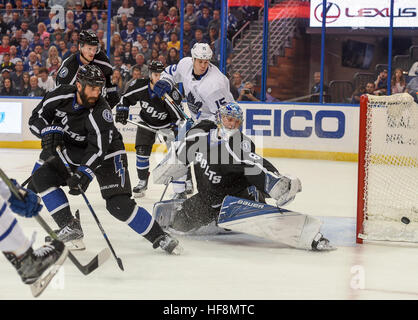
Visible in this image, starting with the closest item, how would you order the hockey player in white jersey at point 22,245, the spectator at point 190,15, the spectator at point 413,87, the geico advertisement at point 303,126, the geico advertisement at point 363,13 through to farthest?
the hockey player in white jersey at point 22,245 → the spectator at point 413,87 → the geico advertisement at point 303,126 → the geico advertisement at point 363,13 → the spectator at point 190,15

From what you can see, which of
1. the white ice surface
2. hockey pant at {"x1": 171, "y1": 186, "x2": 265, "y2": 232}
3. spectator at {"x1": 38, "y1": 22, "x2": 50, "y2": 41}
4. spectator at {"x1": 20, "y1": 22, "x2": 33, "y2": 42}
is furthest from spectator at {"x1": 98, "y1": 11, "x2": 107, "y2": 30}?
hockey pant at {"x1": 171, "y1": 186, "x2": 265, "y2": 232}

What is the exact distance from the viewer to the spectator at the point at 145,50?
9.23 m

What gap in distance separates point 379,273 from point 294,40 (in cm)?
613

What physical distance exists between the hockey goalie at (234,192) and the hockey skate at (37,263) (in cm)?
130

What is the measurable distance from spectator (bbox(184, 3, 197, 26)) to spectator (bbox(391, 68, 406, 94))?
2601 mm

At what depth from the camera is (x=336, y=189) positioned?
640cm

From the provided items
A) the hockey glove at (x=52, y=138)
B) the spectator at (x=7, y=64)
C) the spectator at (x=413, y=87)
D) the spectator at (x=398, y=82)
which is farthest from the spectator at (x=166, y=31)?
the hockey glove at (x=52, y=138)

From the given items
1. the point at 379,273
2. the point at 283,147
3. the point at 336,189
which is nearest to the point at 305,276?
the point at 379,273

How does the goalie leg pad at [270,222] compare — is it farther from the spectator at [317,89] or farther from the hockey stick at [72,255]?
the spectator at [317,89]

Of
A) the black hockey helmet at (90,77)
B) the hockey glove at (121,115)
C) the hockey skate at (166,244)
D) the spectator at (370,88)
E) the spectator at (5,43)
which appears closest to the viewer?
the black hockey helmet at (90,77)

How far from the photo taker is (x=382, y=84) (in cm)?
846
